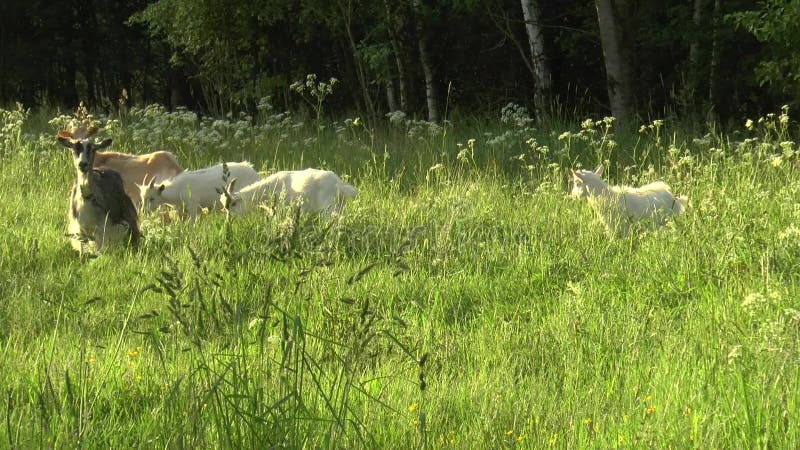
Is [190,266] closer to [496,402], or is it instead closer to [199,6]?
[496,402]

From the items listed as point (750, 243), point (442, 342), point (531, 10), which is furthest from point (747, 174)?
point (531, 10)

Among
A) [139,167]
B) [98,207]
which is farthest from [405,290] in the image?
[139,167]

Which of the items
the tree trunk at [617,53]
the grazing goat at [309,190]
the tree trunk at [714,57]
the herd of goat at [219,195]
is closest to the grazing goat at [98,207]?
the herd of goat at [219,195]

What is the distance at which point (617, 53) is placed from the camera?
50.4 ft

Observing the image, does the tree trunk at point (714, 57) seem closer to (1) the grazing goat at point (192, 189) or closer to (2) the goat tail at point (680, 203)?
(2) the goat tail at point (680, 203)

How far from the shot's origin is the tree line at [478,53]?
54.0 feet

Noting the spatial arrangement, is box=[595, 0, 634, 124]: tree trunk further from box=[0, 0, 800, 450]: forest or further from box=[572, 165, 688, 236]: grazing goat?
box=[572, 165, 688, 236]: grazing goat

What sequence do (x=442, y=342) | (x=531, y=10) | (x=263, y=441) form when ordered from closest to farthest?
(x=263, y=441)
(x=442, y=342)
(x=531, y=10)

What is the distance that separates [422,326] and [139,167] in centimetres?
543

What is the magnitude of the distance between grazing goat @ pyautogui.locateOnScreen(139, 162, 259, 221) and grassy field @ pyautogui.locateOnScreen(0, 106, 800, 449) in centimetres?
84

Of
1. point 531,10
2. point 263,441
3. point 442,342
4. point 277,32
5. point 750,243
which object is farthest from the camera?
point 277,32

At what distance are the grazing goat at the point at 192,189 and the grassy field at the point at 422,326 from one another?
2.75 ft

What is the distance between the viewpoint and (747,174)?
9555 mm

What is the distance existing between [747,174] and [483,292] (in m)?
4.04
